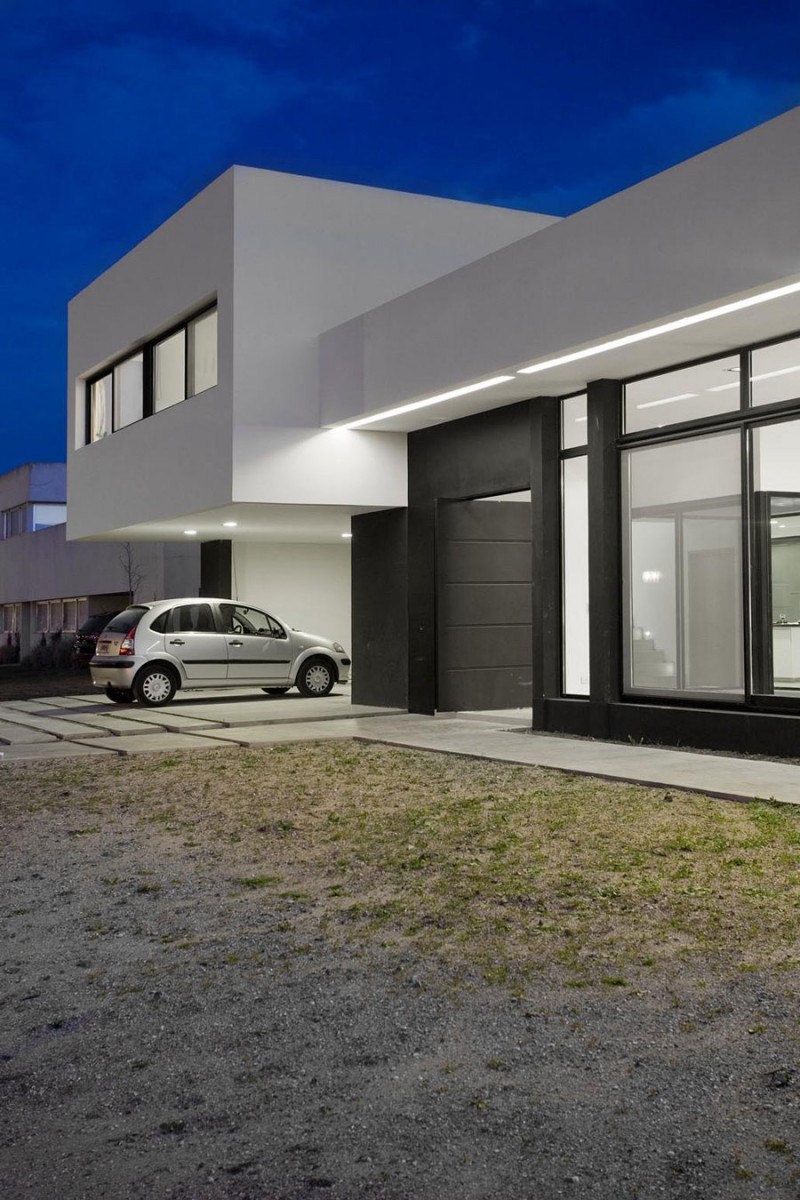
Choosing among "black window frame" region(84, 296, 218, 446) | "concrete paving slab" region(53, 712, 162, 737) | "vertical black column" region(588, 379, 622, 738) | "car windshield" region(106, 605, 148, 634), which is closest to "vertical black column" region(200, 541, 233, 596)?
"black window frame" region(84, 296, 218, 446)

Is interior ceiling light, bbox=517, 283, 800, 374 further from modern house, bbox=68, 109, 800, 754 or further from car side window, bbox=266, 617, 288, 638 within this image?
car side window, bbox=266, 617, 288, 638

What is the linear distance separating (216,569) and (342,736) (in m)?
10.3

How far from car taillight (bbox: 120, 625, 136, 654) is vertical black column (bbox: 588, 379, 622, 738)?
755 cm

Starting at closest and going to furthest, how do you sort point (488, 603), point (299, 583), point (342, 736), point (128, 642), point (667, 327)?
→ point (667, 327), point (342, 736), point (488, 603), point (128, 642), point (299, 583)

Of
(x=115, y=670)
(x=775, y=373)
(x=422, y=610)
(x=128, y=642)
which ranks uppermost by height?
(x=775, y=373)

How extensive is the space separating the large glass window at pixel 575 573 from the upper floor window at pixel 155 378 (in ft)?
19.1

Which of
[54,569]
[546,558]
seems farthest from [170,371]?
[54,569]

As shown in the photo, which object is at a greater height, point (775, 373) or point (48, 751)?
point (775, 373)

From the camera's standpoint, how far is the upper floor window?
17.1 meters

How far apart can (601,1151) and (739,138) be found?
822 centimetres

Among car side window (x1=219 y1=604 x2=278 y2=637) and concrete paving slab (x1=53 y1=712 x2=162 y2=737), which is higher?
car side window (x1=219 y1=604 x2=278 y2=637)

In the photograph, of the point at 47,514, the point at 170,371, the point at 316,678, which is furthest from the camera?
the point at 47,514

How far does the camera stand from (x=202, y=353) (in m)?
17.2

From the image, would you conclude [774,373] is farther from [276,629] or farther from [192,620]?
[276,629]
